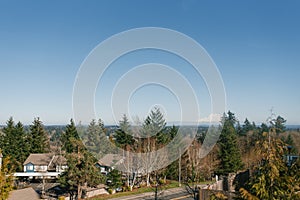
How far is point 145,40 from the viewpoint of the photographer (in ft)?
67.8

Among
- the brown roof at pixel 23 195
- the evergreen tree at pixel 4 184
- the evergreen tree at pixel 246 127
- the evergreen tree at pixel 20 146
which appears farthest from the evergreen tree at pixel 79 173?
the evergreen tree at pixel 246 127

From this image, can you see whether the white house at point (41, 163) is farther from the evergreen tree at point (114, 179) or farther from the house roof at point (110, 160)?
the evergreen tree at point (114, 179)

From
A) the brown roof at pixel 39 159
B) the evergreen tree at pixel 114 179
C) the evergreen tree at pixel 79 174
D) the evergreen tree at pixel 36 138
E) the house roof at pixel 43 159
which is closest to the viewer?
the evergreen tree at pixel 79 174

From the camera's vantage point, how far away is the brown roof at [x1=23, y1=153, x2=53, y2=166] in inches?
1510

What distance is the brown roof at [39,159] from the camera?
38.4 metres

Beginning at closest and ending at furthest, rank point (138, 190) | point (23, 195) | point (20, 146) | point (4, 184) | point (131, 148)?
point (4, 184), point (23, 195), point (138, 190), point (131, 148), point (20, 146)

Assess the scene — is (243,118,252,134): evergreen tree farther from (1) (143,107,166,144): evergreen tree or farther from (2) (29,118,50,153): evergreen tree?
(2) (29,118,50,153): evergreen tree

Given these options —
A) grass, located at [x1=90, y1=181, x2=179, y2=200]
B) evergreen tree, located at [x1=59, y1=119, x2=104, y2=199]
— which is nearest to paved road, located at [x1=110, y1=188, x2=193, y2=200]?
grass, located at [x1=90, y1=181, x2=179, y2=200]

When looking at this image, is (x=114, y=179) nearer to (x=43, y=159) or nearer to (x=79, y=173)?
(x=79, y=173)

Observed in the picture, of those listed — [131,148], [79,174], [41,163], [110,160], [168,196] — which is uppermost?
[131,148]

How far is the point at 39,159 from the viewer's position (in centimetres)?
3888

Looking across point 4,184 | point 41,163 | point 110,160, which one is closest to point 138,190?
point 110,160

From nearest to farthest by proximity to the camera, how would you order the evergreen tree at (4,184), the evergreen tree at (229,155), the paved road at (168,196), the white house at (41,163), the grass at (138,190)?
1. the evergreen tree at (4,184)
2. the paved road at (168,196)
3. the grass at (138,190)
4. the white house at (41,163)
5. the evergreen tree at (229,155)

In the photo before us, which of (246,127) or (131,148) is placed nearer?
(131,148)
